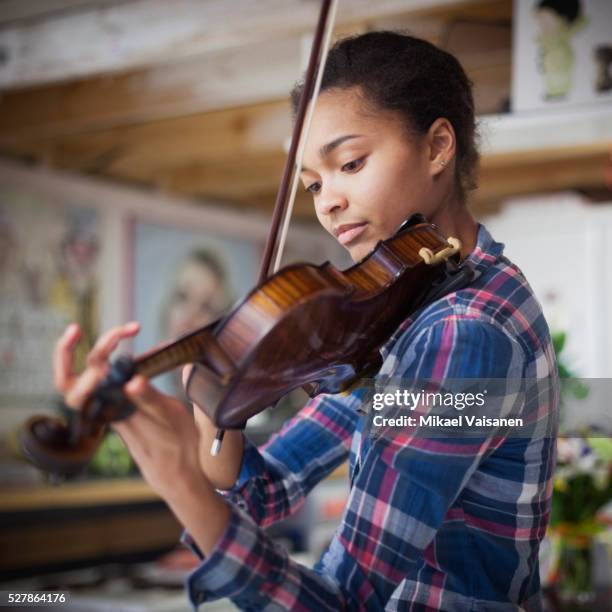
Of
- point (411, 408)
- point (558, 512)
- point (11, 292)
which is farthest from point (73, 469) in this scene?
point (11, 292)

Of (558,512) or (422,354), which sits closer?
(422,354)

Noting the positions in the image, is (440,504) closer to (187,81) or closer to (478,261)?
(478,261)

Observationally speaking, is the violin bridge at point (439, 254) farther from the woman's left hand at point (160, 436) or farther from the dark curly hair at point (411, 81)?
the woman's left hand at point (160, 436)

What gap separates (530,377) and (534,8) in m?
1.75

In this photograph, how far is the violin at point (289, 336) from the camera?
62 cm

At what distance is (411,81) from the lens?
926mm

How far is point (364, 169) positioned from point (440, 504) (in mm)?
332

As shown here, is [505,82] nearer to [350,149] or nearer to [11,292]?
[350,149]

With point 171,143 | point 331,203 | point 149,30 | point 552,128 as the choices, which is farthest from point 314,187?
point 171,143

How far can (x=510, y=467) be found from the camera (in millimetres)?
807

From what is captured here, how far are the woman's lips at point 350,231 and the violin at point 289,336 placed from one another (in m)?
0.05

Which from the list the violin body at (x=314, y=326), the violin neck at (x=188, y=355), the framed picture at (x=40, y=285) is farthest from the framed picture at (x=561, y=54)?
the framed picture at (x=40, y=285)

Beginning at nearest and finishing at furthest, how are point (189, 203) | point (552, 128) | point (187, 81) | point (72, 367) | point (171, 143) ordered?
point (72, 367) < point (552, 128) < point (187, 81) < point (171, 143) < point (189, 203)

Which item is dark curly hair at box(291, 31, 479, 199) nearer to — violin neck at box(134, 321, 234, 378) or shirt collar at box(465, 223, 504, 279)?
shirt collar at box(465, 223, 504, 279)
